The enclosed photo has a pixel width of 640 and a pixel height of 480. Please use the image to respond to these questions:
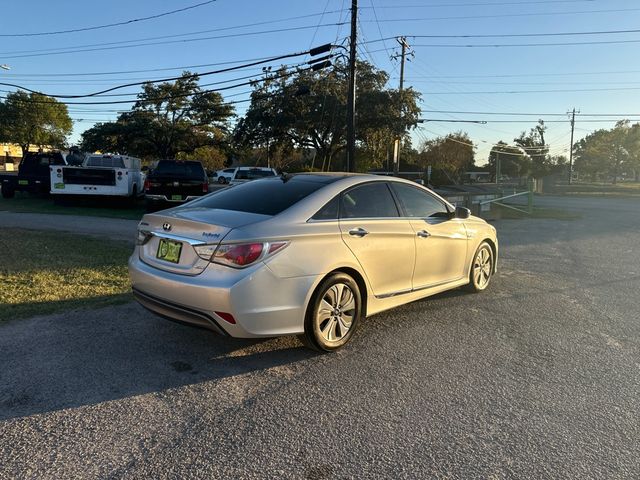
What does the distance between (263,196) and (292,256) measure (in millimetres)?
975

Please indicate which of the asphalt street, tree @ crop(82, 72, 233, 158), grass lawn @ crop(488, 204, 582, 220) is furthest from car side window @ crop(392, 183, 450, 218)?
tree @ crop(82, 72, 233, 158)

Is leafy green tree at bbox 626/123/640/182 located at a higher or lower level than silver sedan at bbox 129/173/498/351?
higher

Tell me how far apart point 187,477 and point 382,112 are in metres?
29.8

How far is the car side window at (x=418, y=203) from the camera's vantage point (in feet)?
17.8

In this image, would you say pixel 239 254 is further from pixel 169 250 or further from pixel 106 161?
pixel 106 161

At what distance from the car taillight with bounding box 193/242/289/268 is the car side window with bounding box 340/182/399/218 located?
3.32 feet

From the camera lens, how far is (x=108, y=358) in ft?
13.6

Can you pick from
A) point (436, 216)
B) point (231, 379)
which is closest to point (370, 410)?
point (231, 379)

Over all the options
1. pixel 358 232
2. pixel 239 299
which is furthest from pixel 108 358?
pixel 358 232

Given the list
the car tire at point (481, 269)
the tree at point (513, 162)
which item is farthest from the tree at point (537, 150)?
the car tire at point (481, 269)

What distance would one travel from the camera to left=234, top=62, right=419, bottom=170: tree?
1224 inches

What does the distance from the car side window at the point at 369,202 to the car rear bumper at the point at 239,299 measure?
3.04ft

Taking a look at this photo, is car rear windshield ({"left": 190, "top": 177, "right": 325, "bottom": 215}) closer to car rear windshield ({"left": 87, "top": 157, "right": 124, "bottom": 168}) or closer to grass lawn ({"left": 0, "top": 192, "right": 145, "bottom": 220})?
grass lawn ({"left": 0, "top": 192, "right": 145, "bottom": 220})

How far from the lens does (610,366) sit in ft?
14.1
